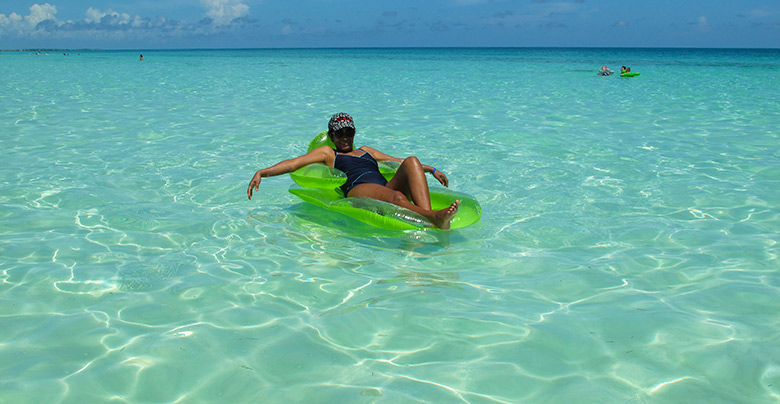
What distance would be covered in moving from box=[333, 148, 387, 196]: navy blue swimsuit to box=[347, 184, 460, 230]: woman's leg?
3.9 inches

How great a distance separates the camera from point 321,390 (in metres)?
2.29

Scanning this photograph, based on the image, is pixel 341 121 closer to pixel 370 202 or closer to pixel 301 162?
pixel 301 162

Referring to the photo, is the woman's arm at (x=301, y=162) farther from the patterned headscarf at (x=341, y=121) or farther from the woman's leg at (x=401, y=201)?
the woman's leg at (x=401, y=201)

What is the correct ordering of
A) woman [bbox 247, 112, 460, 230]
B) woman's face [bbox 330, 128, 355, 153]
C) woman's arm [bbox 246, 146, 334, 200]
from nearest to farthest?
woman [bbox 247, 112, 460, 230] → woman's arm [bbox 246, 146, 334, 200] → woman's face [bbox 330, 128, 355, 153]

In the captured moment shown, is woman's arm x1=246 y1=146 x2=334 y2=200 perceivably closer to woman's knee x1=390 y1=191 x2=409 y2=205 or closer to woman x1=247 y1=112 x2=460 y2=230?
woman x1=247 y1=112 x2=460 y2=230

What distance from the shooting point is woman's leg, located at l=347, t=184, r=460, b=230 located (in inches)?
152

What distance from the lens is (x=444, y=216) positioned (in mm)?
3867

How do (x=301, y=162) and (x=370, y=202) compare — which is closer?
(x=370, y=202)

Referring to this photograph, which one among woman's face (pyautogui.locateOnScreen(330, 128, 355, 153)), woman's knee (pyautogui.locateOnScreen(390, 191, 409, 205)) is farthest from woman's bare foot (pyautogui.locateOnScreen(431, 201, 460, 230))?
woman's face (pyautogui.locateOnScreen(330, 128, 355, 153))

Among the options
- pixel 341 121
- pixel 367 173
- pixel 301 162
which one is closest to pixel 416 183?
pixel 367 173

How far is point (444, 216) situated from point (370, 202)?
608 millimetres

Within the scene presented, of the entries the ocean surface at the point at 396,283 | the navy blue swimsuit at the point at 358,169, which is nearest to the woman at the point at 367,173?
the navy blue swimsuit at the point at 358,169

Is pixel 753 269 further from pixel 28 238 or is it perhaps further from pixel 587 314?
pixel 28 238

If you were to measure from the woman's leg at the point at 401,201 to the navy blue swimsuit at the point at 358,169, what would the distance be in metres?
0.10
